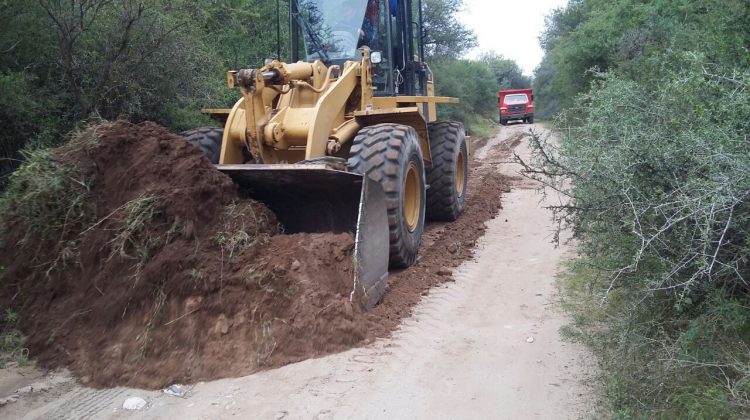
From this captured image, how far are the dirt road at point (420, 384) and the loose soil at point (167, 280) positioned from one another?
0.66 feet

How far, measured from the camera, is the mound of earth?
14.8ft

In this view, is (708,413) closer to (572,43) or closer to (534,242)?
(534,242)

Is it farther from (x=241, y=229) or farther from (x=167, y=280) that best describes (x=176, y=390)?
(x=241, y=229)

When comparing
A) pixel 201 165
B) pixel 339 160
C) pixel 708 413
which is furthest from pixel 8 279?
pixel 708 413

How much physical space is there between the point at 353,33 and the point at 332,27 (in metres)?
0.31

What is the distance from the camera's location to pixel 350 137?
23.0 feet

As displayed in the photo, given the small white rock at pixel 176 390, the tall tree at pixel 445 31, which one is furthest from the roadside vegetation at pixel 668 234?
the tall tree at pixel 445 31

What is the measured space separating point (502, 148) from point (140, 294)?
1860 centimetres

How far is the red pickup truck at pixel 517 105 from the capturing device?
3775cm

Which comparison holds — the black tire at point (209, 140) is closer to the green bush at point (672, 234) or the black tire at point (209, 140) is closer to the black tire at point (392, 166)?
the black tire at point (392, 166)

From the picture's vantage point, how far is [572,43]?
1025 inches

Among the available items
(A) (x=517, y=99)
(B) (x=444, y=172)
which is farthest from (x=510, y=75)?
(B) (x=444, y=172)

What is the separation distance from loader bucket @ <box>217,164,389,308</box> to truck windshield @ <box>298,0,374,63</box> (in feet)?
8.18

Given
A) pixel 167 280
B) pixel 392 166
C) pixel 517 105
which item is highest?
pixel 517 105
